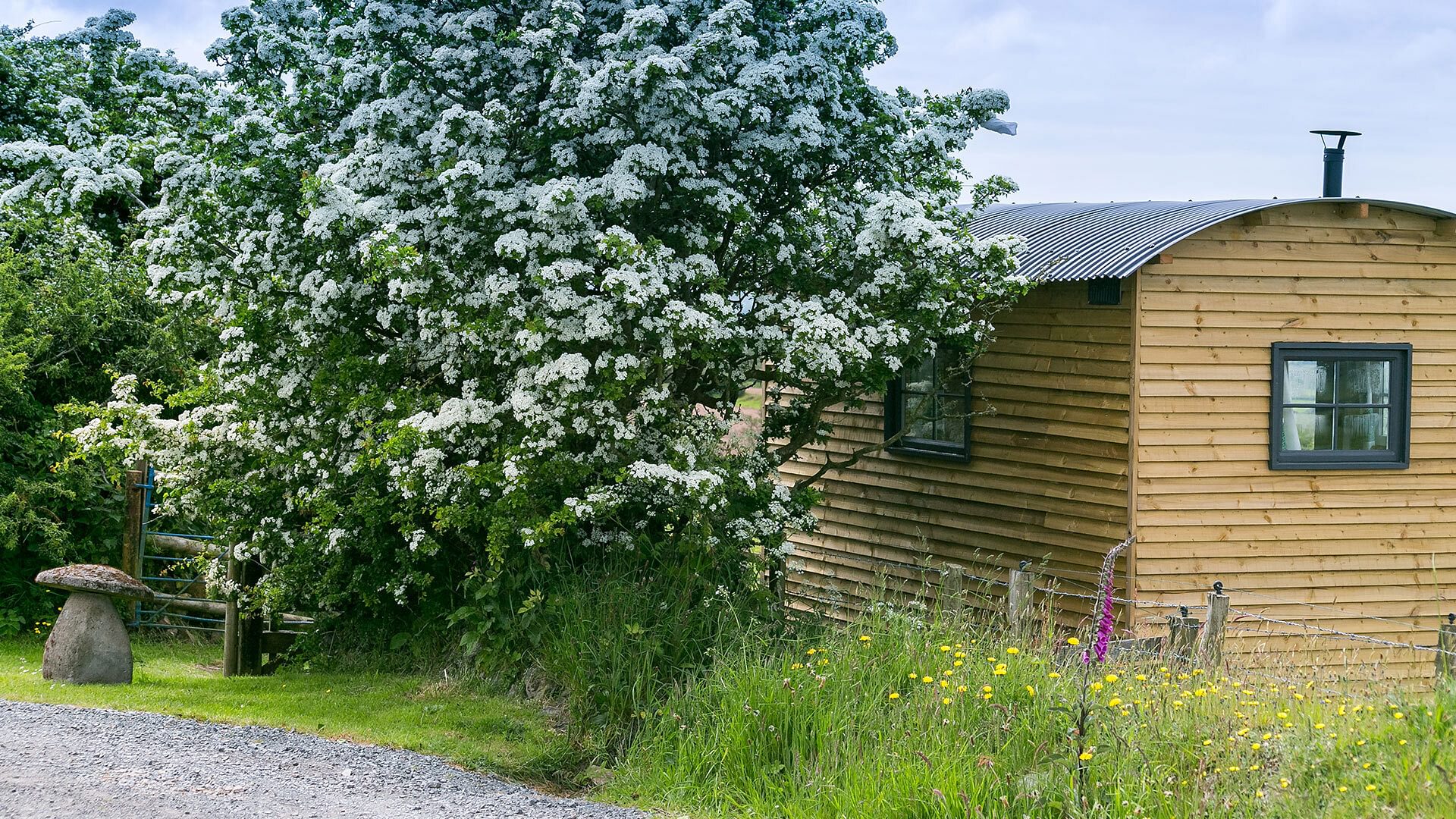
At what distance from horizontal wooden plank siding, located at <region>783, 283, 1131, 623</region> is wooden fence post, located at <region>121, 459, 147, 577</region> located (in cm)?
554

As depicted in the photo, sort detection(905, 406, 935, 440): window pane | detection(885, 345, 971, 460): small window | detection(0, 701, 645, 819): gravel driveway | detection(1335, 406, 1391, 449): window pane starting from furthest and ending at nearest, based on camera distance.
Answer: detection(905, 406, 935, 440): window pane
detection(885, 345, 971, 460): small window
detection(1335, 406, 1391, 449): window pane
detection(0, 701, 645, 819): gravel driveway

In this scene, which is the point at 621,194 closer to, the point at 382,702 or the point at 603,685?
the point at 603,685

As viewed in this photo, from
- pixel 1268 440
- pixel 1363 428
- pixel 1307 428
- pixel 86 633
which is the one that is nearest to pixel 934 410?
pixel 1268 440

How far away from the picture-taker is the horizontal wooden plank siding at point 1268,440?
31.4 ft

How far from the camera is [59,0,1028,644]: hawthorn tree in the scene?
25.1 ft

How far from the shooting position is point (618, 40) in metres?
7.64

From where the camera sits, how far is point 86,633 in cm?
853

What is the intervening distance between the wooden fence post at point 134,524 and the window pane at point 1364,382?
9728 millimetres

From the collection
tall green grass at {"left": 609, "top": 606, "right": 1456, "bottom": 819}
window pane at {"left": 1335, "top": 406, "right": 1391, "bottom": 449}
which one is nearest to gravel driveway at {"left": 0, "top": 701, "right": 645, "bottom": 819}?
tall green grass at {"left": 609, "top": 606, "right": 1456, "bottom": 819}

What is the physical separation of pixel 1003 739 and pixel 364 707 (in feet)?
13.6

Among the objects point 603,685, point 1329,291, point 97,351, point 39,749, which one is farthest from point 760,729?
point 97,351

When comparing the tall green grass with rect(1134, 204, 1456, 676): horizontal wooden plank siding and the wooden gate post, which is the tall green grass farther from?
the wooden gate post

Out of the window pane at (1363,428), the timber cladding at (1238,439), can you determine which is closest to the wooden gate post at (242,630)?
the timber cladding at (1238,439)

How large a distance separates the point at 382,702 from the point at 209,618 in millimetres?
3754
